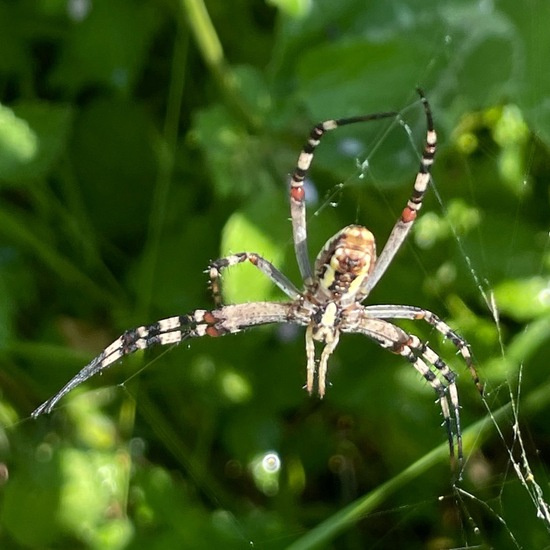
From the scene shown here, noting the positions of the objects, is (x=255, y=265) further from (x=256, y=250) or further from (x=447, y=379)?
(x=447, y=379)

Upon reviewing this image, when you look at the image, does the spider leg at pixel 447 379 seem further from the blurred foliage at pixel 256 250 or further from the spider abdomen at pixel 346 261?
the spider abdomen at pixel 346 261

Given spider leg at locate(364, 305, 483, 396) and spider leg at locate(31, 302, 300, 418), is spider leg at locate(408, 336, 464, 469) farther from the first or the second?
spider leg at locate(31, 302, 300, 418)

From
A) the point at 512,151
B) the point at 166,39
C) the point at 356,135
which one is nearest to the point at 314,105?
the point at 356,135

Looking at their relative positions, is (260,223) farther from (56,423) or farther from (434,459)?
(56,423)

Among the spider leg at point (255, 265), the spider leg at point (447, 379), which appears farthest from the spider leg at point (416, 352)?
the spider leg at point (255, 265)

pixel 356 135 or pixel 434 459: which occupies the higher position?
pixel 356 135

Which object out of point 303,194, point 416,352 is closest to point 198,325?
point 303,194
